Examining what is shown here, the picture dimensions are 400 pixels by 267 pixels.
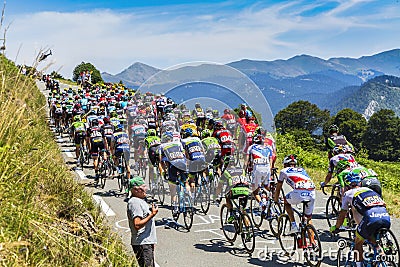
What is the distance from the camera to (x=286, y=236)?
868cm

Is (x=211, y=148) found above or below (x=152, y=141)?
below

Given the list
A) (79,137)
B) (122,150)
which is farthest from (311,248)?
(79,137)

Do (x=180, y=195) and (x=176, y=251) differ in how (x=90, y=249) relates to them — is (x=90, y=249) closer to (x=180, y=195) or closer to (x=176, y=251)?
(x=176, y=251)

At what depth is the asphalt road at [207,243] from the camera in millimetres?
8236

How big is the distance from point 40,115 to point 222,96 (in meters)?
3.51

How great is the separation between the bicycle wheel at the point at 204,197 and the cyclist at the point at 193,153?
582 millimetres

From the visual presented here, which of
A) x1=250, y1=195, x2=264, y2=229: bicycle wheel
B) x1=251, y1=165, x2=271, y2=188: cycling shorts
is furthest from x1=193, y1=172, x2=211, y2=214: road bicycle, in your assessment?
x1=251, y1=165, x2=271, y2=188: cycling shorts

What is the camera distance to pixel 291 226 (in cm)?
816

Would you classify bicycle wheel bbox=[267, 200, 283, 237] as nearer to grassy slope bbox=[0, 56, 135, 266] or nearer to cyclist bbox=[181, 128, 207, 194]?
cyclist bbox=[181, 128, 207, 194]

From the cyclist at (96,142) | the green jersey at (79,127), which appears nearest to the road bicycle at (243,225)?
the cyclist at (96,142)

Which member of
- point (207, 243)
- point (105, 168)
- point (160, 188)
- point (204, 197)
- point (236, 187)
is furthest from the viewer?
point (105, 168)

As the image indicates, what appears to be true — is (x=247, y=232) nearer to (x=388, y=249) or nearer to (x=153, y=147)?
(x=388, y=249)

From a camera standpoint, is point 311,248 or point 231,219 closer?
point 311,248

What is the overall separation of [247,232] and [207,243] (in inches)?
43.1
